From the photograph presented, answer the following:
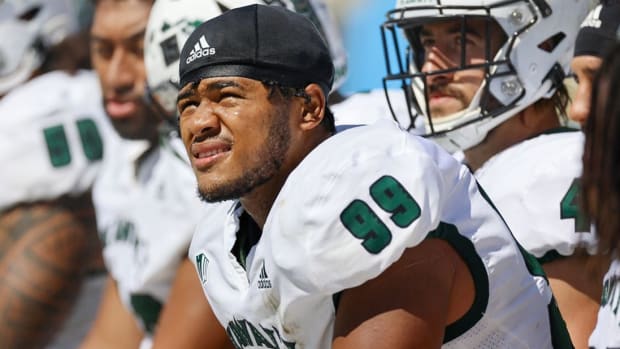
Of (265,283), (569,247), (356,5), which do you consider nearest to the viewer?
(265,283)

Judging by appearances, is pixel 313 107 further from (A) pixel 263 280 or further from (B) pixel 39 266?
(B) pixel 39 266

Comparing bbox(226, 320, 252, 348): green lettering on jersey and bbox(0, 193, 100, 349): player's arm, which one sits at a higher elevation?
bbox(226, 320, 252, 348): green lettering on jersey

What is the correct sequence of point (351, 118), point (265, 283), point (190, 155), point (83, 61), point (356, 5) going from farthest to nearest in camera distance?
point (83, 61), point (356, 5), point (351, 118), point (190, 155), point (265, 283)

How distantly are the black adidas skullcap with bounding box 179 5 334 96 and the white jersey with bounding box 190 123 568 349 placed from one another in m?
0.19

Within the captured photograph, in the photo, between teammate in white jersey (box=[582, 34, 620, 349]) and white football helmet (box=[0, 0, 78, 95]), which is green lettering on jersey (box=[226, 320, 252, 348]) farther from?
white football helmet (box=[0, 0, 78, 95])

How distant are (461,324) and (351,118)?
4.11 feet

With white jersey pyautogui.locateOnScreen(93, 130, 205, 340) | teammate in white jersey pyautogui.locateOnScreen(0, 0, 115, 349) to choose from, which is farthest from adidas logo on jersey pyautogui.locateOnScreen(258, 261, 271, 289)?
teammate in white jersey pyautogui.locateOnScreen(0, 0, 115, 349)

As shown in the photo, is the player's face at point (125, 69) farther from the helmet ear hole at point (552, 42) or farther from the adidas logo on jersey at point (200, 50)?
the adidas logo on jersey at point (200, 50)

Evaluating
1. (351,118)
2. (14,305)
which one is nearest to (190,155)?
(351,118)

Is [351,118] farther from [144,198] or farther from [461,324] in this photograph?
[461,324]

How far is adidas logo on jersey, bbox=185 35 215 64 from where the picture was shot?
2.63 meters

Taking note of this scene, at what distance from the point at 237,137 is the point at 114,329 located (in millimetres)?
1806

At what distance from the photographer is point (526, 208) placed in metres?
3.10

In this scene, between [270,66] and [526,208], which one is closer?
[270,66]
